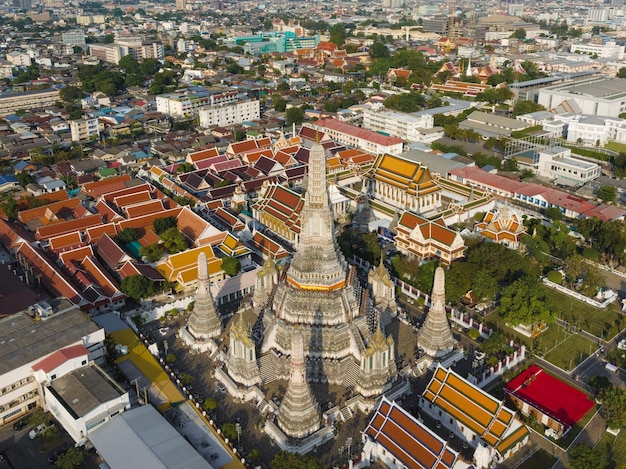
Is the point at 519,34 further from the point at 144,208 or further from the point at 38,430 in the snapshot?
the point at 38,430

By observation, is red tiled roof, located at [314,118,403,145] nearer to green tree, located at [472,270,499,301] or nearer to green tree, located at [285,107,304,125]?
green tree, located at [285,107,304,125]

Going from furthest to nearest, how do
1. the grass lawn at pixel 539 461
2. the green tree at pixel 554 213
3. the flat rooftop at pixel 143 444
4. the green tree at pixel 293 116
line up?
the green tree at pixel 293 116
the green tree at pixel 554 213
the grass lawn at pixel 539 461
the flat rooftop at pixel 143 444

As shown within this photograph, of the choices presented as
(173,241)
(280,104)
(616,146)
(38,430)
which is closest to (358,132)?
(280,104)

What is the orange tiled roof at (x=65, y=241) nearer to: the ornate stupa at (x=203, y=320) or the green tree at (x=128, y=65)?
the ornate stupa at (x=203, y=320)

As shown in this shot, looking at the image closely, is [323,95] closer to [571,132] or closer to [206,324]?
[571,132]

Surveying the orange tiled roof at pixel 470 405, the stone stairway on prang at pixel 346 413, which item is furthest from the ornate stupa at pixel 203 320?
the orange tiled roof at pixel 470 405
